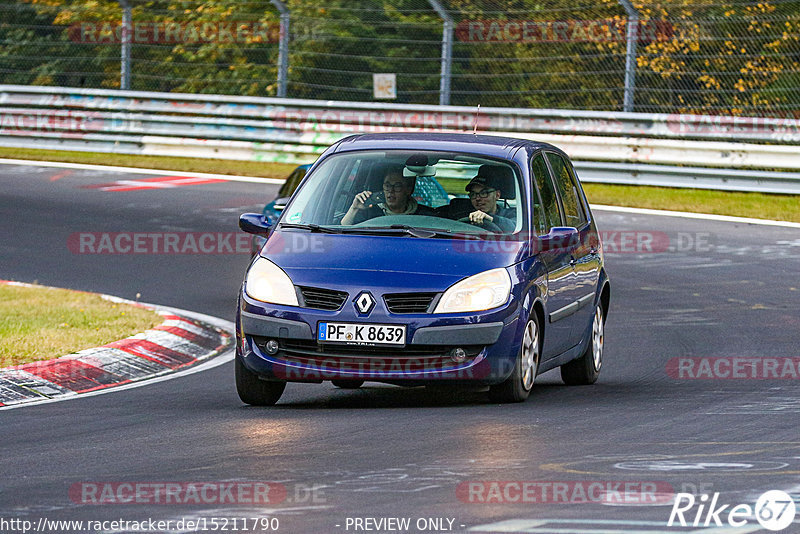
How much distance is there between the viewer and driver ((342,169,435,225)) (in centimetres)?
912

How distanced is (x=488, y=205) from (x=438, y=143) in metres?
0.58

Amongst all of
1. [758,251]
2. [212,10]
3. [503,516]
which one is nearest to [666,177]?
[758,251]

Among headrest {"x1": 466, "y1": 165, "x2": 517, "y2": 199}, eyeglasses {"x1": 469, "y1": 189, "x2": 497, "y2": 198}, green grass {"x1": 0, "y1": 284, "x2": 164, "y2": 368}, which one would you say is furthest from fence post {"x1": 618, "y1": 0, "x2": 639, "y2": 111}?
eyeglasses {"x1": 469, "y1": 189, "x2": 497, "y2": 198}

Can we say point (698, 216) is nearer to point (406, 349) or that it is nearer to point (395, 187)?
point (395, 187)

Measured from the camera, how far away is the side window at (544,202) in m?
9.27

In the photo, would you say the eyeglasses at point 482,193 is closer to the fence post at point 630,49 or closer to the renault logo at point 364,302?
the renault logo at point 364,302

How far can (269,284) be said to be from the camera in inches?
334

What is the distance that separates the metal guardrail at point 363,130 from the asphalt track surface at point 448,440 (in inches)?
314

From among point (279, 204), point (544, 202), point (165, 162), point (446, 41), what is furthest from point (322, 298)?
point (165, 162)

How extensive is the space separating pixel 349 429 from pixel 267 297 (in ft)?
3.68

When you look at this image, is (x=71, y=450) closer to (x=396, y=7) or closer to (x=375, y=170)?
(x=375, y=170)

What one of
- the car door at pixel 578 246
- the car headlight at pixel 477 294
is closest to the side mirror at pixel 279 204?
the car door at pixel 578 246

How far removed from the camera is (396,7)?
25422mm

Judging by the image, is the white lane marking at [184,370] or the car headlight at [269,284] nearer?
the car headlight at [269,284]
